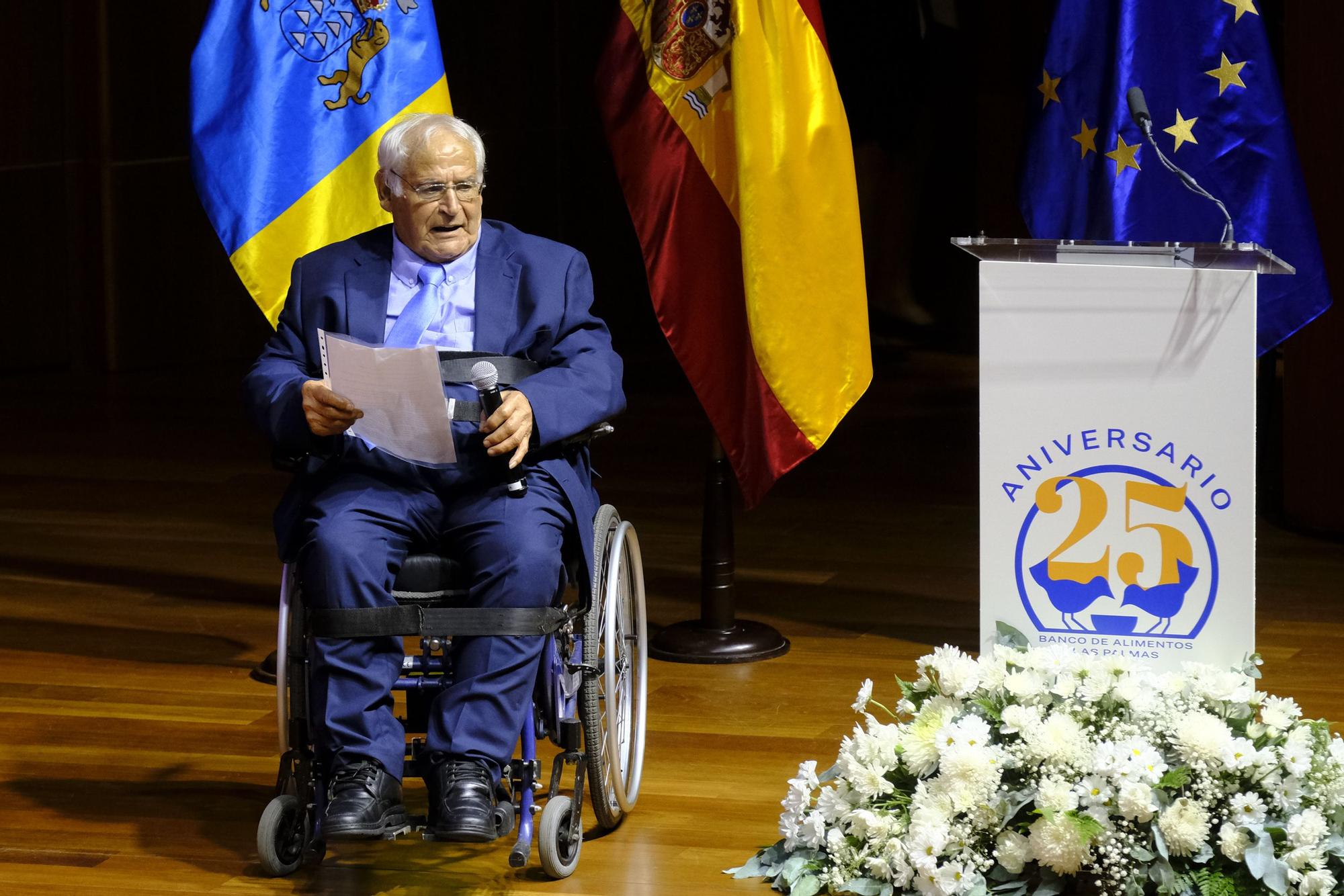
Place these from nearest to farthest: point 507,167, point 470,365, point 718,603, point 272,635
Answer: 1. point 470,365
2. point 718,603
3. point 272,635
4. point 507,167

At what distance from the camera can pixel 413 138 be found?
9.70ft

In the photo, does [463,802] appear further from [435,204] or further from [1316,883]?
[1316,883]

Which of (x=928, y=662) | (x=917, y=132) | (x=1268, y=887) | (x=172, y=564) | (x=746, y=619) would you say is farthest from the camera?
(x=917, y=132)

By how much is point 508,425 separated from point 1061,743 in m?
0.89

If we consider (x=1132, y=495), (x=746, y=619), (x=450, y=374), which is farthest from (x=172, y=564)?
(x=1132, y=495)

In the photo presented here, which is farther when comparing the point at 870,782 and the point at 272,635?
the point at 272,635

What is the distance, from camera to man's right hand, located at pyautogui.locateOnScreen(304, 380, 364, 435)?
2.77 m

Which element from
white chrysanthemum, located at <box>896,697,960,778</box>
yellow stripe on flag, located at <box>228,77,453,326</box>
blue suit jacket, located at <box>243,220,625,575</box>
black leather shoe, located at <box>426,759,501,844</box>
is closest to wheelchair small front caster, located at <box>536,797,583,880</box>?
black leather shoe, located at <box>426,759,501,844</box>

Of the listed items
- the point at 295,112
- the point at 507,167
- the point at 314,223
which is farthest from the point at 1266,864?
the point at 507,167

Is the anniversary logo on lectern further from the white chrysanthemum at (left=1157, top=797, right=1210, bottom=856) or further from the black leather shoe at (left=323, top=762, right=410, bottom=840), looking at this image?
the black leather shoe at (left=323, top=762, right=410, bottom=840)

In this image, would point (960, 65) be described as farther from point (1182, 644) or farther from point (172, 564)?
point (1182, 644)

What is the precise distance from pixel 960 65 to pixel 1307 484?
4683mm

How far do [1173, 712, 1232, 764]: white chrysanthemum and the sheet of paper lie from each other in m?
1.08

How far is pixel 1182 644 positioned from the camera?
8.74ft
